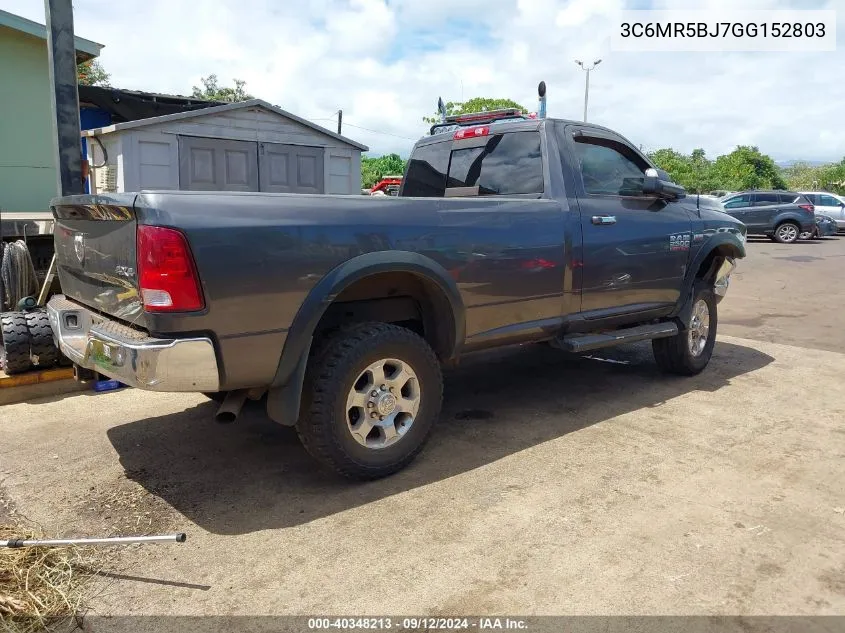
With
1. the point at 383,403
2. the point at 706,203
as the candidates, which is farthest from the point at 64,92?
the point at 706,203

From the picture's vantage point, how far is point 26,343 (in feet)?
17.2

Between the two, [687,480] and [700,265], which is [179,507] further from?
[700,265]

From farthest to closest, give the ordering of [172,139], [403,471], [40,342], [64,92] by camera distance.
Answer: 1. [172,139]
2. [64,92]
3. [40,342]
4. [403,471]

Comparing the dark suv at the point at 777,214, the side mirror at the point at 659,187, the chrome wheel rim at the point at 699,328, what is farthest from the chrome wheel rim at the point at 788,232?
the side mirror at the point at 659,187

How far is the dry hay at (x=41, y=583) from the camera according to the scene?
256cm

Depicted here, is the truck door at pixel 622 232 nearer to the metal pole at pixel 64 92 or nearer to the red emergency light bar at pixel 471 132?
the red emergency light bar at pixel 471 132

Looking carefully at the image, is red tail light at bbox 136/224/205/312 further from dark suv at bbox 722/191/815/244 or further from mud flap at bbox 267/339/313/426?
dark suv at bbox 722/191/815/244

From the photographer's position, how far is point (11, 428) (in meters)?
4.62

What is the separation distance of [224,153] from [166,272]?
11747mm

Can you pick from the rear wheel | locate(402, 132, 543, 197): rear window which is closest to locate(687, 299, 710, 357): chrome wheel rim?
locate(402, 132, 543, 197): rear window

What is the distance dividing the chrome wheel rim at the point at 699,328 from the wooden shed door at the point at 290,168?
10.1 metres

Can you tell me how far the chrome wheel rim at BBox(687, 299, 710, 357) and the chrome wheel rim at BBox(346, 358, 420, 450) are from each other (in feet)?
9.93

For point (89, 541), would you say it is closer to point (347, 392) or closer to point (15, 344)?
point (347, 392)

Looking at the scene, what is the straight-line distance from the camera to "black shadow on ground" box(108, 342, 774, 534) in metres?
3.60
